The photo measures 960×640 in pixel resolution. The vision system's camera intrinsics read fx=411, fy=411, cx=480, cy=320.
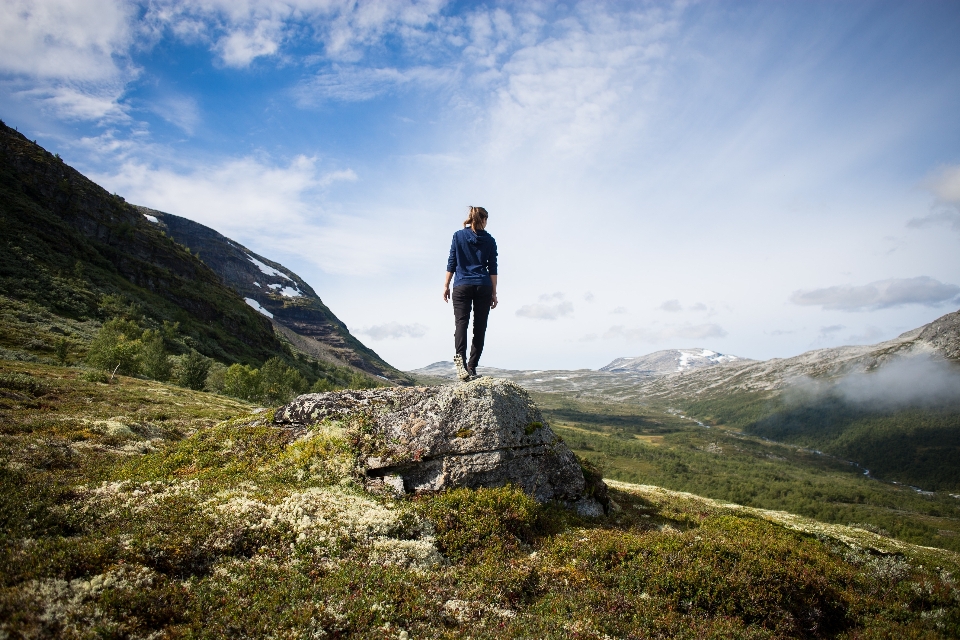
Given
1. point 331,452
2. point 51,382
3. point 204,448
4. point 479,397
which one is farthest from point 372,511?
point 51,382

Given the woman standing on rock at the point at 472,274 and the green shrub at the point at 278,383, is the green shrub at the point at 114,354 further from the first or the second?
the woman standing on rock at the point at 472,274

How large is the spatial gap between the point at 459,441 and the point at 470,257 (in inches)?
232

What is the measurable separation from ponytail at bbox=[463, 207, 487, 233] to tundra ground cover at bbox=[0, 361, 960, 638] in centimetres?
825

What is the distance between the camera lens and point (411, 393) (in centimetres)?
1500

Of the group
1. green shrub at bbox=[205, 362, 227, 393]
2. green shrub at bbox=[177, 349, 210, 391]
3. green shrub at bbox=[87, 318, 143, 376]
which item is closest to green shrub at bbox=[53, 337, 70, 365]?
green shrub at bbox=[87, 318, 143, 376]

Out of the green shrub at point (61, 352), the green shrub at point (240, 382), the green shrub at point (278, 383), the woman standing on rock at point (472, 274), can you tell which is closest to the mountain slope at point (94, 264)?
the green shrub at point (61, 352)

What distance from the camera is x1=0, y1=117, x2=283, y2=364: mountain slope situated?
284ft

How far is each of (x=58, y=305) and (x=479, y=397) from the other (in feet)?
349

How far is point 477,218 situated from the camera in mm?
13867

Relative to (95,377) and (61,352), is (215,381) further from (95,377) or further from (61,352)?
(95,377)

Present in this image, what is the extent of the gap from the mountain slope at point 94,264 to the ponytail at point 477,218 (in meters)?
93.4

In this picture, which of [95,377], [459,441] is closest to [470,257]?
[459,441]

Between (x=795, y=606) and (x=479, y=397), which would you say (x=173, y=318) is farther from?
(x=795, y=606)

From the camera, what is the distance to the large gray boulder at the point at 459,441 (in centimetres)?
1204
